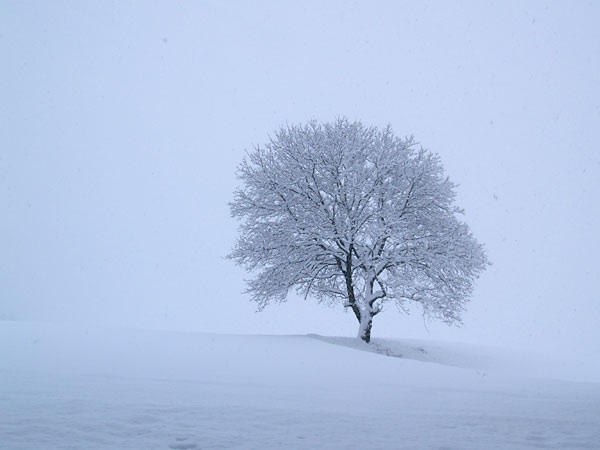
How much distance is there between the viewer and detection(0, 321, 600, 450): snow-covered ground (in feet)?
12.8

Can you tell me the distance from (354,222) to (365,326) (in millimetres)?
4125

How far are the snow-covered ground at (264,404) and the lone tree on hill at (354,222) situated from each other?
7.33m

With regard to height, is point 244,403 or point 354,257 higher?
point 354,257

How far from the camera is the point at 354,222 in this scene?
17.4 m

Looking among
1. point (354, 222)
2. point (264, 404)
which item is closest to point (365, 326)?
point (354, 222)

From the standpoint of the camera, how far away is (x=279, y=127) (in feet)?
62.4

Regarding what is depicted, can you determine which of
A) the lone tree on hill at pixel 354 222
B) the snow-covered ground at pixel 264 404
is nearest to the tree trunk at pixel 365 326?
the lone tree on hill at pixel 354 222

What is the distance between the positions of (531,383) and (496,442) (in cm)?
492

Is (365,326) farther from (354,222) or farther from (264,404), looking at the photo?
(264,404)

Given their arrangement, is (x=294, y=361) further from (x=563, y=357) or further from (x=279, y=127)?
(x=563, y=357)

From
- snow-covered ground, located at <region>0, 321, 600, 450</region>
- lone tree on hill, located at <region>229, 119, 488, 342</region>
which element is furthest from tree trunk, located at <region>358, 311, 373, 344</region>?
snow-covered ground, located at <region>0, 321, 600, 450</region>

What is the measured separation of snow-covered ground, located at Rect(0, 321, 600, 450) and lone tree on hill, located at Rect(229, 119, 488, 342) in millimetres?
7329

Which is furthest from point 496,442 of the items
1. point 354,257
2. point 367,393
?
point 354,257

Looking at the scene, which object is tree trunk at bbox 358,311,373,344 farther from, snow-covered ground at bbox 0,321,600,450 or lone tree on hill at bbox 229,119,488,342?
snow-covered ground at bbox 0,321,600,450
